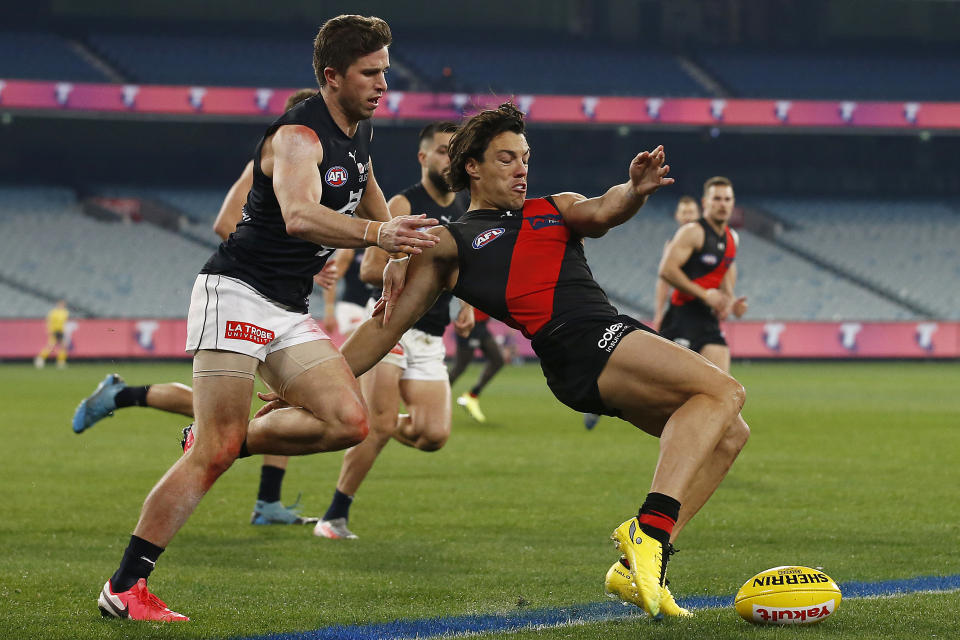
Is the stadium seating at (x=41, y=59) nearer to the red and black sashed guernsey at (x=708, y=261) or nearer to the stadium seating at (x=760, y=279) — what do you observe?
the stadium seating at (x=760, y=279)

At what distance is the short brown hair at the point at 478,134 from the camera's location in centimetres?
539

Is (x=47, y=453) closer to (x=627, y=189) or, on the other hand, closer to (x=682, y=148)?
(x=627, y=189)

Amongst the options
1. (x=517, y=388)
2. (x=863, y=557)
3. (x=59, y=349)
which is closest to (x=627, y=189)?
(x=863, y=557)

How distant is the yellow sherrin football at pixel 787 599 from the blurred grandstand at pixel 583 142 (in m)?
31.4

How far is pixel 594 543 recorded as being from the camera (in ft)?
23.6

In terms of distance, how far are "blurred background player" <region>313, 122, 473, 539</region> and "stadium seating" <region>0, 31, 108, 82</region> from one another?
102 ft

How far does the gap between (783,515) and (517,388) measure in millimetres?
15696

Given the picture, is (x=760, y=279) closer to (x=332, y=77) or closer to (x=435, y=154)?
(x=435, y=154)

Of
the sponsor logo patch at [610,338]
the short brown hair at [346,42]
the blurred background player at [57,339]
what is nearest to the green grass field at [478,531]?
the sponsor logo patch at [610,338]

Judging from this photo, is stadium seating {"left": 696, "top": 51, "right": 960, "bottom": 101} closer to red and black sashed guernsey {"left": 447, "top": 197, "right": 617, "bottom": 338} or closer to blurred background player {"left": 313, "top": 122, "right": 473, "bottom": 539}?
blurred background player {"left": 313, "top": 122, "right": 473, "bottom": 539}

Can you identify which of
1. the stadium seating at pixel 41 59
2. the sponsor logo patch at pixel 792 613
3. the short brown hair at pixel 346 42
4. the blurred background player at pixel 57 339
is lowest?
the blurred background player at pixel 57 339

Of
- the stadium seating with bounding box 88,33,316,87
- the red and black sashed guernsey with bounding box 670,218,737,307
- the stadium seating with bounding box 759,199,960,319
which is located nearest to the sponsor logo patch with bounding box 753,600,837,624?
the red and black sashed guernsey with bounding box 670,218,737,307

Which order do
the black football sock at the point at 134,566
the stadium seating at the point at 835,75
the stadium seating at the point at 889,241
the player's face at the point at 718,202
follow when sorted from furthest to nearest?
the stadium seating at the point at 835,75
the stadium seating at the point at 889,241
the player's face at the point at 718,202
the black football sock at the point at 134,566

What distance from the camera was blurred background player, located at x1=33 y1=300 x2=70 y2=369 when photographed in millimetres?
29536
